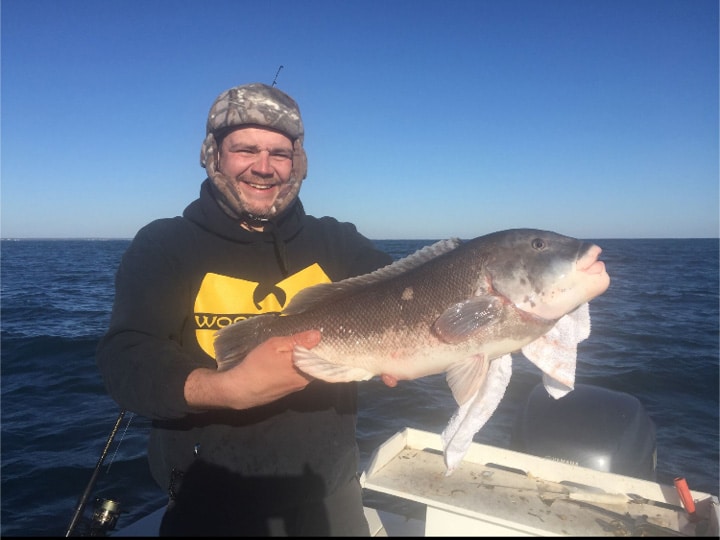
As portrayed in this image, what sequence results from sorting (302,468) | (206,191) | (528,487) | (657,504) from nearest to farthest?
(302,468) → (206,191) → (657,504) → (528,487)

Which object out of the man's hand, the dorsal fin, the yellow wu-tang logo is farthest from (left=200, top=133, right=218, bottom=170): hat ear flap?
the man's hand

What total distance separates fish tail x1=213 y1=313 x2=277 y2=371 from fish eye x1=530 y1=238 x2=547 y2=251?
1.98 meters

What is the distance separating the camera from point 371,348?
3428mm

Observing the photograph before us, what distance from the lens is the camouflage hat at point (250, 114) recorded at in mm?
3689

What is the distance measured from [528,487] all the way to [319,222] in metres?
3.19

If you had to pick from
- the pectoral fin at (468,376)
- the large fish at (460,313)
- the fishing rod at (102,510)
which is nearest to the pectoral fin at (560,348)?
the large fish at (460,313)

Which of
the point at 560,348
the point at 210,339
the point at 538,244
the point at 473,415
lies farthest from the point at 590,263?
the point at 210,339

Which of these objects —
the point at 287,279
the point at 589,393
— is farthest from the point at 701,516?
the point at 287,279

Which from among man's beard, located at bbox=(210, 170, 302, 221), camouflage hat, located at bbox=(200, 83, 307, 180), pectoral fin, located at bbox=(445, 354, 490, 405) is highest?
camouflage hat, located at bbox=(200, 83, 307, 180)

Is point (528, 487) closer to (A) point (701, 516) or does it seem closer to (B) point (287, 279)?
(A) point (701, 516)

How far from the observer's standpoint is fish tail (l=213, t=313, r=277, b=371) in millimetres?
3168

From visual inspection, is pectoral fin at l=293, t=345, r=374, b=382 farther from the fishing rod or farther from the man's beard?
the fishing rod

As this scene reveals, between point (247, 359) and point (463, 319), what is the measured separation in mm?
1501

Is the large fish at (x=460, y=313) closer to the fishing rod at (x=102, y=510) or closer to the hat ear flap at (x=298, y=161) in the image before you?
the hat ear flap at (x=298, y=161)
